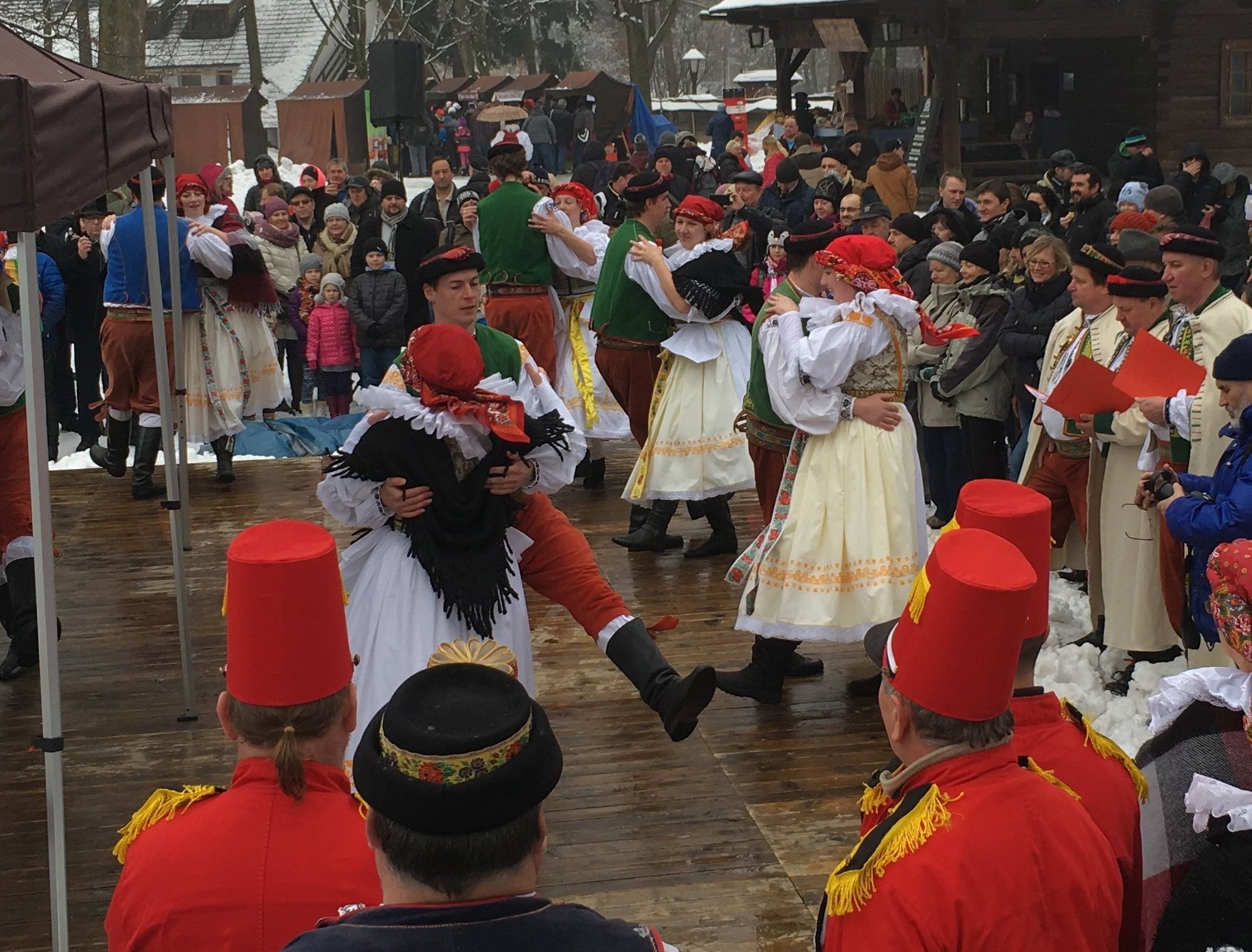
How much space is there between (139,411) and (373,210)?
12.1 ft

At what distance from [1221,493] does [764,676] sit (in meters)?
1.93

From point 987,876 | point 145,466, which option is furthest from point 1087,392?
point 145,466

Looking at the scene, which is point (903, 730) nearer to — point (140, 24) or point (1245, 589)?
point (1245, 589)

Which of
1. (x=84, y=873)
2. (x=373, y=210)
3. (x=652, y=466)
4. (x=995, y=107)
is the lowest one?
(x=84, y=873)

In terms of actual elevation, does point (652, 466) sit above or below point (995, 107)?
below

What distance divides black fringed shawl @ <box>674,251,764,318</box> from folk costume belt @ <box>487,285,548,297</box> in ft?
4.29

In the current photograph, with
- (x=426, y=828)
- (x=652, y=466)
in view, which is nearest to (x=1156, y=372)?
(x=652, y=466)

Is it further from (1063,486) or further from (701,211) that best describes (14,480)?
(1063,486)

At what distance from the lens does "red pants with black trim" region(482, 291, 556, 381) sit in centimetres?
852

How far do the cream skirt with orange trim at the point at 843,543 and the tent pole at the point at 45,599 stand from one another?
2716mm

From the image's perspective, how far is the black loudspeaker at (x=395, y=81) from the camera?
17125 millimetres

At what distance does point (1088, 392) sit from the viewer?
17.6ft

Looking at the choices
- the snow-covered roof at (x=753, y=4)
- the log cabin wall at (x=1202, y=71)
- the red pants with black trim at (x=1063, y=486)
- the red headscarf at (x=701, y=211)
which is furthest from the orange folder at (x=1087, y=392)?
the snow-covered roof at (x=753, y=4)

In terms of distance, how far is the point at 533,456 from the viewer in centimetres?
440
